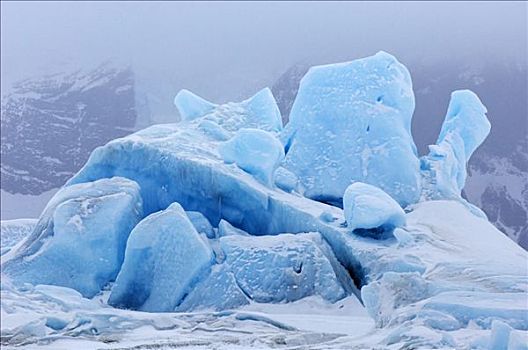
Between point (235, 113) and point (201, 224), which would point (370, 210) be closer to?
point (201, 224)

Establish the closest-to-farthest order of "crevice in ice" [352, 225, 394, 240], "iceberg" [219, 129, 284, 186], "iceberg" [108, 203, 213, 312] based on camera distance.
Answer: "iceberg" [108, 203, 213, 312]
"crevice in ice" [352, 225, 394, 240]
"iceberg" [219, 129, 284, 186]

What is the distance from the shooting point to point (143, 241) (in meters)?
10.5

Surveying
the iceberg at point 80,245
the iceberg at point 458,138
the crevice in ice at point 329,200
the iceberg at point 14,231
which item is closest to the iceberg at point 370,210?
the crevice in ice at point 329,200

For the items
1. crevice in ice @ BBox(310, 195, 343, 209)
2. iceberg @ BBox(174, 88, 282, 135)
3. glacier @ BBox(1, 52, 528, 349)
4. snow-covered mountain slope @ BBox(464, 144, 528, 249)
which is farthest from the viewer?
iceberg @ BBox(174, 88, 282, 135)

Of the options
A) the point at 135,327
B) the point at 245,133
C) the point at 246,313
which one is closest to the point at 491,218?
the point at 245,133

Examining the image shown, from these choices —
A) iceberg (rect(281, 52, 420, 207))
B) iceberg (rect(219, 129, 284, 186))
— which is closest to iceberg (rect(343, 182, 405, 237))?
iceberg (rect(219, 129, 284, 186))

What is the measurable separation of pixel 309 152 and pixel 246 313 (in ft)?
15.1

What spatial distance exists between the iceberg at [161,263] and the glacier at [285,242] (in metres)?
0.02

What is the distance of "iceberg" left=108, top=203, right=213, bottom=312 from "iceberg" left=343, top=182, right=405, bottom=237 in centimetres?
209

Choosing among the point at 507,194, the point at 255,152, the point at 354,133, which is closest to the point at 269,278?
the point at 255,152

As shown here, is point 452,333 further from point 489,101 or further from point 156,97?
point 156,97

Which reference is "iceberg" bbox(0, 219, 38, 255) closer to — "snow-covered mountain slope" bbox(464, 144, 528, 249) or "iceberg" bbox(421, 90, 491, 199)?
"iceberg" bbox(421, 90, 491, 199)

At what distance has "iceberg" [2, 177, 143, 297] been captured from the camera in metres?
10.7

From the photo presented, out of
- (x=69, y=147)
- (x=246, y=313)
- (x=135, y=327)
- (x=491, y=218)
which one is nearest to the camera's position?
(x=135, y=327)
